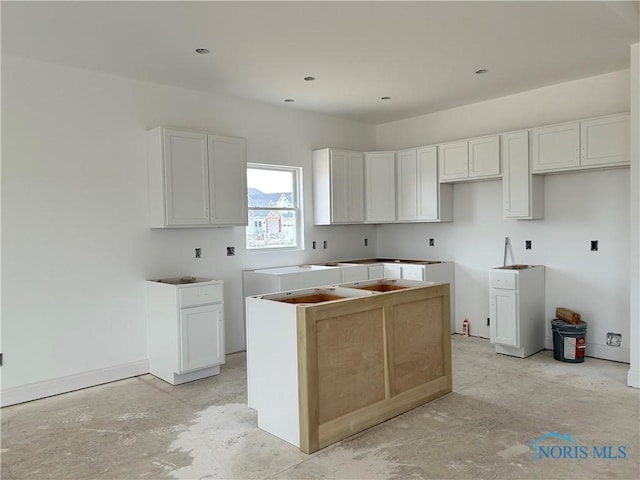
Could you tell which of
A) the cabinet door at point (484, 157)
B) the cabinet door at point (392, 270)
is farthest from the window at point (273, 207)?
the cabinet door at point (484, 157)

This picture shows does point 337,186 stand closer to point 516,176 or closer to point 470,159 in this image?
point 470,159

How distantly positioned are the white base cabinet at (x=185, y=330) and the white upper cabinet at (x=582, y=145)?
147 inches

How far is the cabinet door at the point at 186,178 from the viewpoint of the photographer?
484 centimetres

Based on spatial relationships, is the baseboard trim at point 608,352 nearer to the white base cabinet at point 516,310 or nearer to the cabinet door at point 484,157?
the white base cabinet at point 516,310

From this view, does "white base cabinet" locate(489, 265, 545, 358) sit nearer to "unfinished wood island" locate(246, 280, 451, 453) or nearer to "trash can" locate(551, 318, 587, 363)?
"trash can" locate(551, 318, 587, 363)

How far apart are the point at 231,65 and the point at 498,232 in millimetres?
3741

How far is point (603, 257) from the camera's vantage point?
202 inches

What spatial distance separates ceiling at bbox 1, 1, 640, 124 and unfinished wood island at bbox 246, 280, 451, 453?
2.05 m

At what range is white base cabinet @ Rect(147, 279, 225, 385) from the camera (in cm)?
454

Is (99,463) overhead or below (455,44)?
below

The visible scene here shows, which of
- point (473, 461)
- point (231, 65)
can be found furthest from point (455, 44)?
point (473, 461)

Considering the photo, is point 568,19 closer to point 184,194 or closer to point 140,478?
point 184,194

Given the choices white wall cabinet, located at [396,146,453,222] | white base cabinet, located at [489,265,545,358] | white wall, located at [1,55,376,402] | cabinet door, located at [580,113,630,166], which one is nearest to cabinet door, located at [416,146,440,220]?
white wall cabinet, located at [396,146,453,222]

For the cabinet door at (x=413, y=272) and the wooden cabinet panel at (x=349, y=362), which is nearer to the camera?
the wooden cabinet panel at (x=349, y=362)
